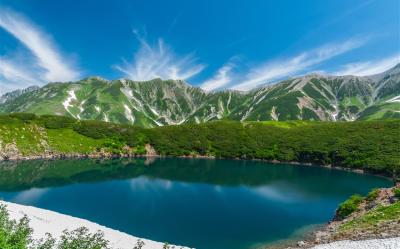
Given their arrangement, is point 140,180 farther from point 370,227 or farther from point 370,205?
point 370,227

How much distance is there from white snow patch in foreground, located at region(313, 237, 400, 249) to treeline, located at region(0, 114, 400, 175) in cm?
9639

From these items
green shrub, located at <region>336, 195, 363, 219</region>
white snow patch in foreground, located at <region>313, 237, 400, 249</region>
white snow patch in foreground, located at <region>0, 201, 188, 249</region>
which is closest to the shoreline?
green shrub, located at <region>336, 195, 363, 219</region>

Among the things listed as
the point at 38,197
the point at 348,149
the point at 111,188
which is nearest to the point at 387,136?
the point at 348,149

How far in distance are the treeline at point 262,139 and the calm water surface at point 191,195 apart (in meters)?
14.0

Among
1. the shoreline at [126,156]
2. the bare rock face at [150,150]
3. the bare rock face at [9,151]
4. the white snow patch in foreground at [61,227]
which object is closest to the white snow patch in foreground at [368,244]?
the white snow patch in foreground at [61,227]

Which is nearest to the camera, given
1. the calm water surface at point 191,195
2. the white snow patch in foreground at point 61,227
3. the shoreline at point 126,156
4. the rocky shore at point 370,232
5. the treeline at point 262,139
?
the rocky shore at point 370,232

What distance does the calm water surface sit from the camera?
5209 cm

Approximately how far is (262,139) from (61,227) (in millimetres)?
127444

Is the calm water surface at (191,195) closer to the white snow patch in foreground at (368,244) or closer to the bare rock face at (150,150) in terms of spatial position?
the white snow patch in foreground at (368,244)

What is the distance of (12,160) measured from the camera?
407 feet

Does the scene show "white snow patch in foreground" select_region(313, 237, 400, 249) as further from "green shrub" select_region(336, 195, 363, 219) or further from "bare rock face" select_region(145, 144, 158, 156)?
"bare rock face" select_region(145, 144, 158, 156)

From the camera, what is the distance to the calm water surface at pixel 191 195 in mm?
52094

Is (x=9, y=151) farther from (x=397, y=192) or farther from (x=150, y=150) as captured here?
(x=397, y=192)

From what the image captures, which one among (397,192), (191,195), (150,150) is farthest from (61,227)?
(150,150)
